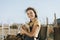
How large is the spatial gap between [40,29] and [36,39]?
12 centimetres

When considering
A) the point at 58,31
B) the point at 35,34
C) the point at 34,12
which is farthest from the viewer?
the point at 58,31

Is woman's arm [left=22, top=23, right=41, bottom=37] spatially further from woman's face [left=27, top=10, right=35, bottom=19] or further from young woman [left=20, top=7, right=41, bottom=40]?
woman's face [left=27, top=10, right=35, bottom=19]

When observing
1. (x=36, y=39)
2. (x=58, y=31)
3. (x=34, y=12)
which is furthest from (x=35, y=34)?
(x=58, y=31)

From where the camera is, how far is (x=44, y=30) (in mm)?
2051

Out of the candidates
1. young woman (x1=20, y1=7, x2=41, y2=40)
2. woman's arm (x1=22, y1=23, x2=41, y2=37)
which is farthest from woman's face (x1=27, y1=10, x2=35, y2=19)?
woman's arm (x1=22, y1=23, x2=41, y2=37)

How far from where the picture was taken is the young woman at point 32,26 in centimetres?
195

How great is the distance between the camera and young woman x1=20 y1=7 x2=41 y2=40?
76.9 inches

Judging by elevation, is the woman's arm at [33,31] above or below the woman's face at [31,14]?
below

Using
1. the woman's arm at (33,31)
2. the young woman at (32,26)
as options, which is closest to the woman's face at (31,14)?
the young woman at (32,26)

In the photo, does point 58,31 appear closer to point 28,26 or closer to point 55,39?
point 55,39

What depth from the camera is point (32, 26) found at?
6.57ft

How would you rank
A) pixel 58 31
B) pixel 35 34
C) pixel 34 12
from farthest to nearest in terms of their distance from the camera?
pixel 58 31
pixel 34 12
pixel 35 34

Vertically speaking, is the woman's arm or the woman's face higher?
the woman's face

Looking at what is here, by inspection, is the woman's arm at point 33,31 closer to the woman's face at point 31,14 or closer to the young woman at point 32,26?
the young woman at point 32,26
